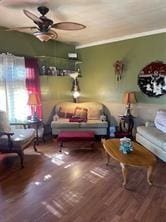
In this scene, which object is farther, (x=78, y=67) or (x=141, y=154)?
(x=78, y=67)

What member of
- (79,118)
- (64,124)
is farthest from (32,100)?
(79,118)

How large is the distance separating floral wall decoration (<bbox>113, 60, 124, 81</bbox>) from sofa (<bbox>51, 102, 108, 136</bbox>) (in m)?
0.89

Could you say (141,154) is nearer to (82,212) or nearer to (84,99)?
(82,212)

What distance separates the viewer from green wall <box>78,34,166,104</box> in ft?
16.4

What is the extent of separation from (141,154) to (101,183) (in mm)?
733

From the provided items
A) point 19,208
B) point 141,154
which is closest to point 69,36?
point 141,154

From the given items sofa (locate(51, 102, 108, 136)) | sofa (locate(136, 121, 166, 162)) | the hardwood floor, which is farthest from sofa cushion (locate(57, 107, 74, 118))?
sofa (locate(136, 121, 166, 162))

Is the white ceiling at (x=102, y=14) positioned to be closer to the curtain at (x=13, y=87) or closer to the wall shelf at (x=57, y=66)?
the curtain at (x=13, y=87)

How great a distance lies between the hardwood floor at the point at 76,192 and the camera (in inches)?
95.0

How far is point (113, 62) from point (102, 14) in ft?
6.94

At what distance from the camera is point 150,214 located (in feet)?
7.95

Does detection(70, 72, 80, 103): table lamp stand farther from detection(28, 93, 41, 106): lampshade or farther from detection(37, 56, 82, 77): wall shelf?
detection(28, 93, 41, 106): lampshade

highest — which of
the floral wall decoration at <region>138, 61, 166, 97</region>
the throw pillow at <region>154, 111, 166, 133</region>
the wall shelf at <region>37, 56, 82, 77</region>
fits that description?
the wall shelf at <region>37, 56, 82, 77</region>

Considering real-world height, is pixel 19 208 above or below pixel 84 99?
below
